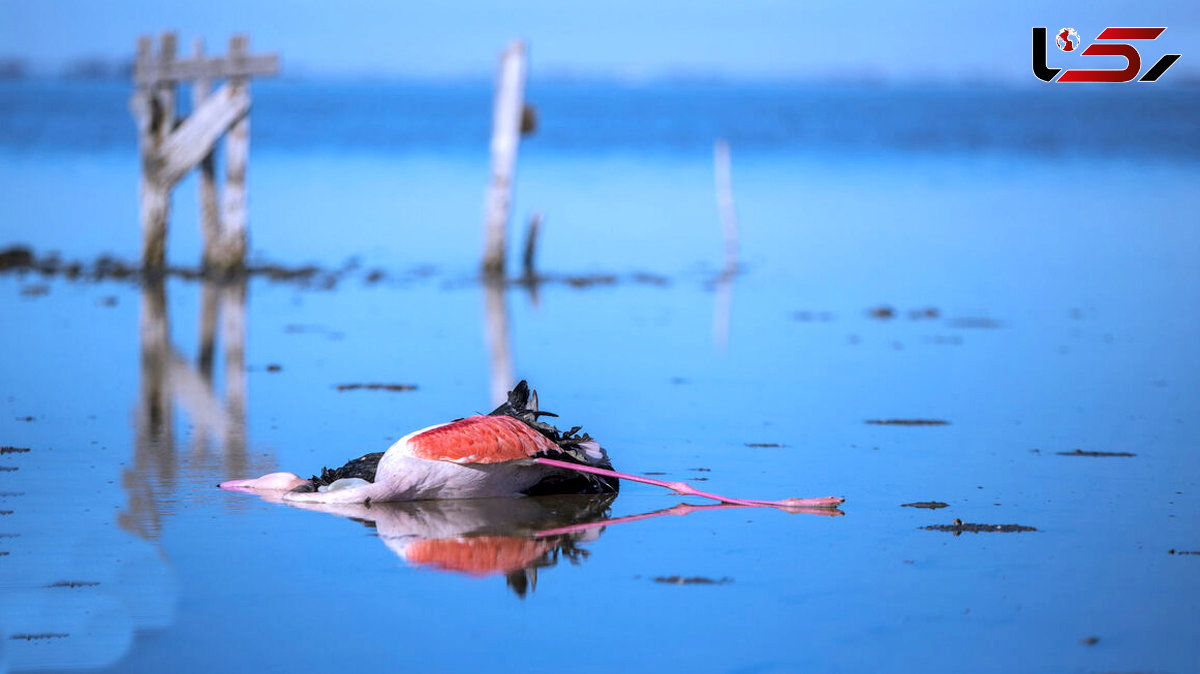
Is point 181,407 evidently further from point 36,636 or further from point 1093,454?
point 1093,454

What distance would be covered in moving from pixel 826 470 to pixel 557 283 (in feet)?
36.7

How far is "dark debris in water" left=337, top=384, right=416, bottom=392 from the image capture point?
12328mm

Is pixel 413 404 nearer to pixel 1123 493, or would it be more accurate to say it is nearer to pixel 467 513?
pixel 467 513

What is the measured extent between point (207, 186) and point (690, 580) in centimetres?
1338

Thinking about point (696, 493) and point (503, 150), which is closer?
point (696, 493)

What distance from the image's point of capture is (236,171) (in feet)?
61.0

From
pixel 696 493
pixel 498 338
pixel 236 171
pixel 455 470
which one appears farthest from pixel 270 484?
pixel 236 171

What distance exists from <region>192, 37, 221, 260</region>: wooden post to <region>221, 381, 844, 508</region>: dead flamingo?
1085cm

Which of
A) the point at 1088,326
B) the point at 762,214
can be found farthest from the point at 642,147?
the point at 1088,326

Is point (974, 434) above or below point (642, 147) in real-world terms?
below

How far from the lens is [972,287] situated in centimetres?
2069

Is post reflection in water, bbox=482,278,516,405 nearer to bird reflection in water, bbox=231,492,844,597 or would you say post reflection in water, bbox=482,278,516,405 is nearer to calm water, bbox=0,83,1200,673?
calm water, bbox=0,83,1200,673

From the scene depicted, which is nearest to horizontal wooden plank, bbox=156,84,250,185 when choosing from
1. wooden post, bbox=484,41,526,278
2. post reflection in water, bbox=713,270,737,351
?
wooden post, bbox=484,41,526,278

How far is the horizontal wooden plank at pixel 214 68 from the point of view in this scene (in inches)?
720
